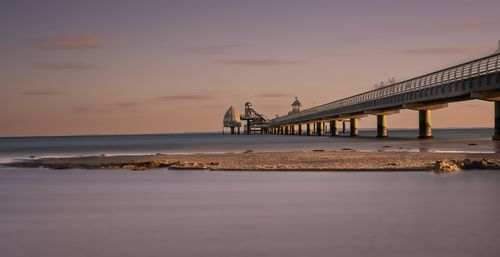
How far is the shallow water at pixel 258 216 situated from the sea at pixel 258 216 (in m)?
0.02

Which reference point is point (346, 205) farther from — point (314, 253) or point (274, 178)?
point (274, 178)

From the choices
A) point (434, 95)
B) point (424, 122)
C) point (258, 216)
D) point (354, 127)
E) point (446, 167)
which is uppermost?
point (434, 95)

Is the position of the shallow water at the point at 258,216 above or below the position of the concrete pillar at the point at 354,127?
below

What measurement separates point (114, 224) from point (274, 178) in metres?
11.4

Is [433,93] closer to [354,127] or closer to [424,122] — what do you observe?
[424,122]

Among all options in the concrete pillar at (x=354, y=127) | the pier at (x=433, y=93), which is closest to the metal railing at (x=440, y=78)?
the pier at (x=433, y=93)

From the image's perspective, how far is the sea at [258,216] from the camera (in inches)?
404

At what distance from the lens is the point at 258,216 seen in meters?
13.9

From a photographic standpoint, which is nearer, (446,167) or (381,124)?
(446,167)

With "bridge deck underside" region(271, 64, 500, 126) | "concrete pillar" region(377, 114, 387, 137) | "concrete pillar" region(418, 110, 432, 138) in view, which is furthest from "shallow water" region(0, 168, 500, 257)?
"concrete pillar" region(377, 114, 387, 137)

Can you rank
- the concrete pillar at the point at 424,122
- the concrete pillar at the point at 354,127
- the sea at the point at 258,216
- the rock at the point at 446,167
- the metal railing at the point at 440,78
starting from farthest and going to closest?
the concrete pillar at the point at 354,127
the concrete pillar at the point at 424,122
the metal railing at the point at 440,78
the rock at the point at 446,167
the sea at the point at 258,216

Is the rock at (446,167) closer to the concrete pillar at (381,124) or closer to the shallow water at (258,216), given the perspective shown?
the shallow water at (258,216)

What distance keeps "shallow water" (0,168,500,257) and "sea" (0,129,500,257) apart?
20 millimetres

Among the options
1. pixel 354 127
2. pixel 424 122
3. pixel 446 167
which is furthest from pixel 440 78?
pixel 354 127
